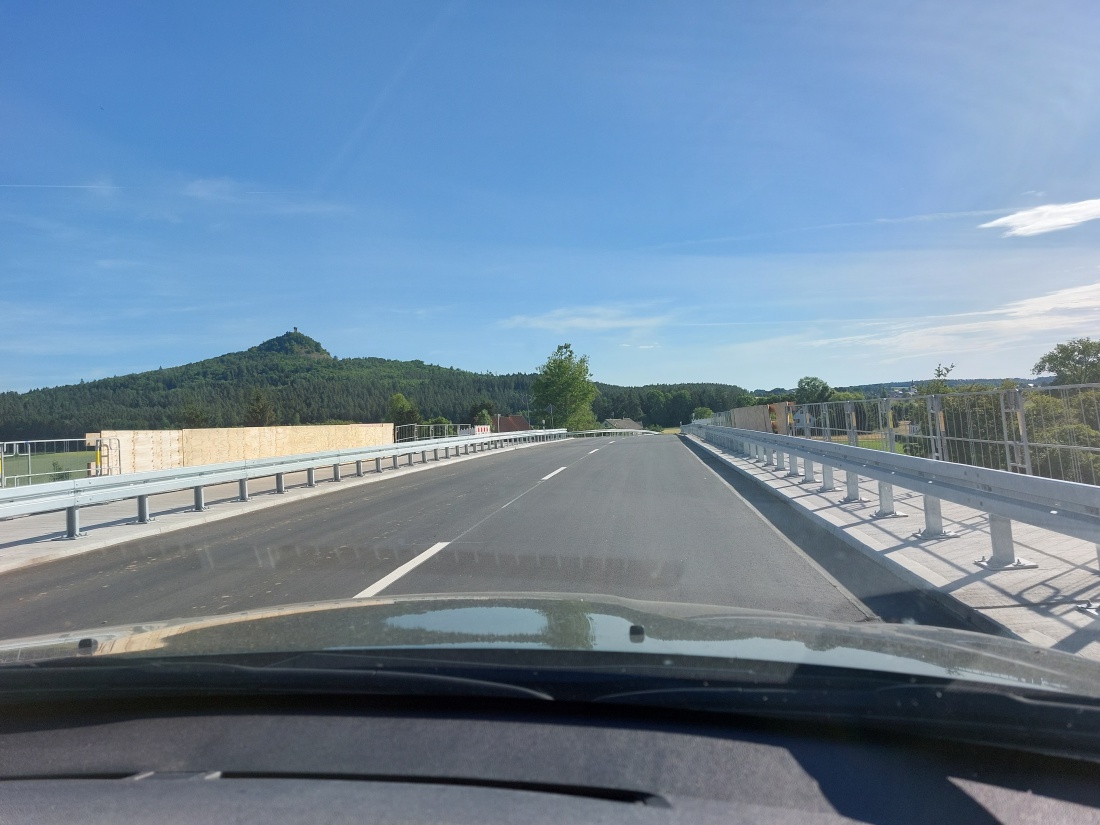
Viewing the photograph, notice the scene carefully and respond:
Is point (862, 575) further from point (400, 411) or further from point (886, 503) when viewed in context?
Answer: point (400, 411)

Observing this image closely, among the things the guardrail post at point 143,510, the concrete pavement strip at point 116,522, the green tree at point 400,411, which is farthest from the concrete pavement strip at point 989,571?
the green tree at point 400,411

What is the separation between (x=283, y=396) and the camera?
394ft

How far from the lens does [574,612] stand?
13.0 feet

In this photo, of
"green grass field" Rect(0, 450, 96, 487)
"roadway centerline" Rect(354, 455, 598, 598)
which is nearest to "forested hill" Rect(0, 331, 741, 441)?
"green grass field" Rect(0, 450, 96, 487)

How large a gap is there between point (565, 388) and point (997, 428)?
96.4 m

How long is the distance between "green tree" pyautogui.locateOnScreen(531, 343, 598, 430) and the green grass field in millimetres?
81703

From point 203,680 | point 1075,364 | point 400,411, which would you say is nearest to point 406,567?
point 203,680

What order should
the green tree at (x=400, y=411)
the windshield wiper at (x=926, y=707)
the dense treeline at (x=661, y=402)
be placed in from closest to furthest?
the windshield wiper at (x=926, y=707) < the green tree at (x=400, y=411) < the dense treeline at (x=661, y=402)

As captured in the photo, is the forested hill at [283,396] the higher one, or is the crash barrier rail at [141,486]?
the forested hill at [283,396]

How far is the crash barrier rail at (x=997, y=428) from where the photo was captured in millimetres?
8008

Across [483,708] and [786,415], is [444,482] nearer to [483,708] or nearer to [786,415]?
[786,415]

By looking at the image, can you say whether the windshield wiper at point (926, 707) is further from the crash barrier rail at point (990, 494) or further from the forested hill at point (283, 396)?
the forested hill at point (283, 396)

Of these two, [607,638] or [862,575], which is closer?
[607,638]

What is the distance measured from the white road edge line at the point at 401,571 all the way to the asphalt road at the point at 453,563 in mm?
25
